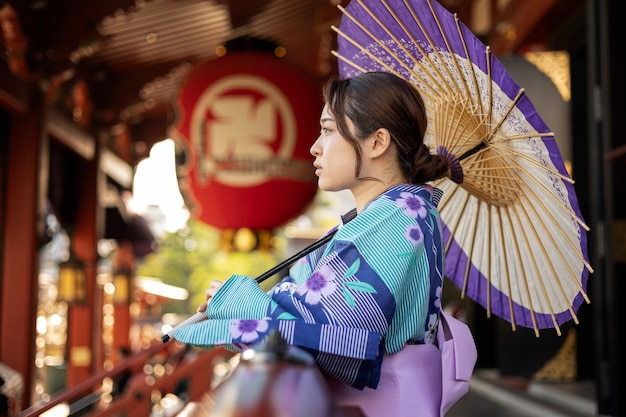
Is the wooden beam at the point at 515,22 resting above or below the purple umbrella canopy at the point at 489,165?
above

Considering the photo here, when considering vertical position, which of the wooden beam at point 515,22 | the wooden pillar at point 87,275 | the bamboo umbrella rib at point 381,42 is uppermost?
the wooden beam at point 515,22

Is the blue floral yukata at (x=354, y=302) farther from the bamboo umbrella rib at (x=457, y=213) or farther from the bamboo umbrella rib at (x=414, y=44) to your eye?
the bamboo umbrella rib at (x=457, y=213)

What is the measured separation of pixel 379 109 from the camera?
182 cm

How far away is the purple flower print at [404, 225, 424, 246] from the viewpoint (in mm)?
1703

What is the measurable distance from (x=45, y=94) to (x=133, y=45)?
1.67 m

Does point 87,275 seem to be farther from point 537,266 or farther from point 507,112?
point 507,112

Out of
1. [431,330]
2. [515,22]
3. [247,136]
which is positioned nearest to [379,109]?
[431,330]

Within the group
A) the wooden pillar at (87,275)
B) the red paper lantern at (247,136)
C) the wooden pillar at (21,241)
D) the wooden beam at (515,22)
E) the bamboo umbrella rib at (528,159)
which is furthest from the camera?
the wooden pillar at (87,275)

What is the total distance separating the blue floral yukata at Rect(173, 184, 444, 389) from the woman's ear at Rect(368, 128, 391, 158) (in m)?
0.11

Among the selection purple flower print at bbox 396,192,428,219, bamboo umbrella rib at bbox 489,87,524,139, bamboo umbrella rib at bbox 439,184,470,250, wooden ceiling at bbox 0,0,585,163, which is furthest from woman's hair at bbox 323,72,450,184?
wooden ceiling at bbox 0,0,585,163

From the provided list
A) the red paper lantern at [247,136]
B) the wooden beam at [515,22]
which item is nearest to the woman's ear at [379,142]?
the red paper lantern at [247,136]

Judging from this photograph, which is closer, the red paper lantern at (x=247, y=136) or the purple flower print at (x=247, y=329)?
the purple flower print at (x=247, y=329)

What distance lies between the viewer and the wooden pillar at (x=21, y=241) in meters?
6.64

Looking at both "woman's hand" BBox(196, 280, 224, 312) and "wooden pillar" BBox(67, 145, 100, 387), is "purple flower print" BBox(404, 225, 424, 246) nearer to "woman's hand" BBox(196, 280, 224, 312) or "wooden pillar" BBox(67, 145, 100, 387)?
"woman's hand" BBox(196, 280, 224, 312)
